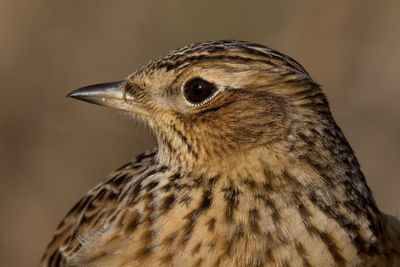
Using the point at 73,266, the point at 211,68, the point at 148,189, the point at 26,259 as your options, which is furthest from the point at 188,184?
the point at 26,259

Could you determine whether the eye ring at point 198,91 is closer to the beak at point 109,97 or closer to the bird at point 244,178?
the bird at point 244,178

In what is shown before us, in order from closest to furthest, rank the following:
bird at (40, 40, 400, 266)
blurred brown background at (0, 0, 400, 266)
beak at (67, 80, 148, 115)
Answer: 1. bird at (40, 40, 400, 266)
2. beak at (67, 80, 148, 115)
3. blurred brown background at (0, 0, 400, 266)

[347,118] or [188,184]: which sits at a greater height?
[188,184]

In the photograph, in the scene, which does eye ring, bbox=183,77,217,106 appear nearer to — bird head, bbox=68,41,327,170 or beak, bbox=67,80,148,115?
bird head, bbox=68,41,327,170

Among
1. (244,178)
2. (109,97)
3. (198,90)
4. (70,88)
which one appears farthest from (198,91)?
(70,88)

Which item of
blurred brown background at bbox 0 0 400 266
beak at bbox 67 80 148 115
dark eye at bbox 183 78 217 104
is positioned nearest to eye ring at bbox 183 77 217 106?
dark eye at bbox 183 78 217 104

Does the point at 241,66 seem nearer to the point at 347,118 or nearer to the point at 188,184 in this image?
the point at 188,184

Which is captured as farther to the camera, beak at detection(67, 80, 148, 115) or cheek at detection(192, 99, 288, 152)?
beak at detection(67, 80, 148, 115)

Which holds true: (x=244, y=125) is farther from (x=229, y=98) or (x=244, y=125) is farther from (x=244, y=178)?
(x=244, y=178)
